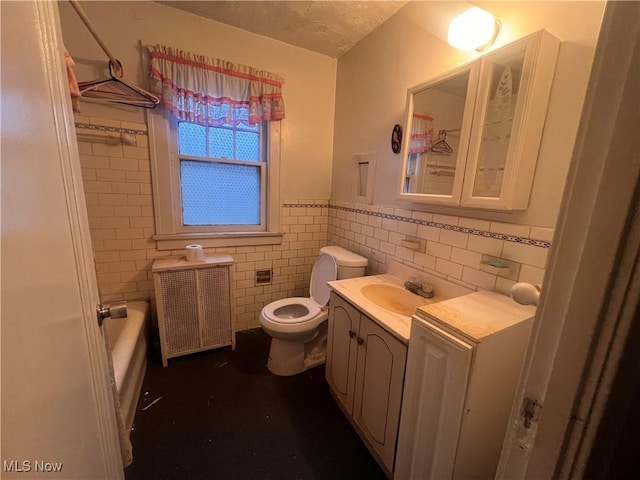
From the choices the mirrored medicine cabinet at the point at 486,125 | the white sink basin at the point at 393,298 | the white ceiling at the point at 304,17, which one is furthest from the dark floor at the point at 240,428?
the white ceiling at the point at 304,17

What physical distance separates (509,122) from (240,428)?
199 cm

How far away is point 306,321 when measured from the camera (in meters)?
1.78

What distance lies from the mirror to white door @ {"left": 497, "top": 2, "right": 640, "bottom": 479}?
95cm

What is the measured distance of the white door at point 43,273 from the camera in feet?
1.20

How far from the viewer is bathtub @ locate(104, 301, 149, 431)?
1377 mm

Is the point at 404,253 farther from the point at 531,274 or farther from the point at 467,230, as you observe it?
the point at 531,274

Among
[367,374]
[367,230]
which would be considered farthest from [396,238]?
[367,374]

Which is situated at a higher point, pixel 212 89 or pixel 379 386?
pixel 212 89

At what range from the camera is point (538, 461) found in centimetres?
39

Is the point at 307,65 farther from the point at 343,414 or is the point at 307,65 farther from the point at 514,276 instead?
the point at 343,414

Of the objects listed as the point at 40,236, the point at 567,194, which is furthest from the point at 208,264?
the point at 567,194

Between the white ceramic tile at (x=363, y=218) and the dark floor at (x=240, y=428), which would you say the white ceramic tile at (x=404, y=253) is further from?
the dark floor at (x=240, y=428)

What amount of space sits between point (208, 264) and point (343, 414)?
4.39 feet

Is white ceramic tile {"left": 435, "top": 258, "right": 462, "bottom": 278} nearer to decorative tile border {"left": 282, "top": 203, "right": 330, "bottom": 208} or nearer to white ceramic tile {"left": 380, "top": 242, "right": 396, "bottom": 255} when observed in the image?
white ceramic tile {"left": 380, "top": 242, "right": 396, "bottom": 255}
